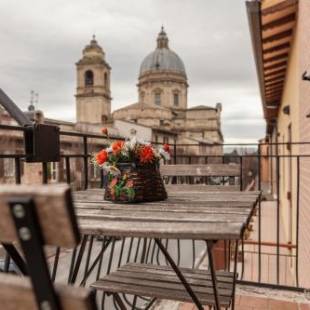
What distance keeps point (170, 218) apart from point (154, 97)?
53.8 meters

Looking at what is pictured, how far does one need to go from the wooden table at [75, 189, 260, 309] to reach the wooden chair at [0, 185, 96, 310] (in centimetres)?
44

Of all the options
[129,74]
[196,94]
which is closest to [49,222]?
[129,74]

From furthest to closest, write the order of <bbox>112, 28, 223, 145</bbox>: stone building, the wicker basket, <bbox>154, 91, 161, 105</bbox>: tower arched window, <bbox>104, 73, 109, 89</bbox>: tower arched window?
<bbox>154, 91, 161, 105</bbox>: tower arched window
<bbox>112, 28, 223, 145</bbox>: stone building
<bbox>104, 73, 109, 89</bbox>: tower arched window
the wicker basket

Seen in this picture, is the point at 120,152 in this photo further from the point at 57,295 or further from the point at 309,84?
the point at 309,84

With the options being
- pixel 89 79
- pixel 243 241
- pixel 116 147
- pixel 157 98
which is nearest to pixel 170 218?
pixel 116 147

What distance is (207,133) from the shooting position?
55656 mm

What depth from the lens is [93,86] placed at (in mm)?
48750

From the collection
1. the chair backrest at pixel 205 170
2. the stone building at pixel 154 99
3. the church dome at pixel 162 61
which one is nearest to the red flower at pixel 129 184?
the chair backrest at pixel 205 170

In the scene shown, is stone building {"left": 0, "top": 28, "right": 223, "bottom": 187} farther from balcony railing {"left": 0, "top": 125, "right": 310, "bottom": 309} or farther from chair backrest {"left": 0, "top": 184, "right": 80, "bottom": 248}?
chair backrest {"left": 0, "top": 184, "right": 80, "bottom": 248}

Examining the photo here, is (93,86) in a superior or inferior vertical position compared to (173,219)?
superior

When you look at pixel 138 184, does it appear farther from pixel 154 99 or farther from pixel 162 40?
pixel 162 40

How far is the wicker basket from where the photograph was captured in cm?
184

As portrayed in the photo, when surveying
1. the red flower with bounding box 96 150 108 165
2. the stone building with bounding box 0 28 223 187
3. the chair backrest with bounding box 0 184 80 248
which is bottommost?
the chair backrest with bounding box 0 184 80 248

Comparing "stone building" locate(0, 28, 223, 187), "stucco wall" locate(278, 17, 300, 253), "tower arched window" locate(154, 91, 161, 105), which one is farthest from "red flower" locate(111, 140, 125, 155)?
"tower arched window" locate(154, 91, 161, 105)
